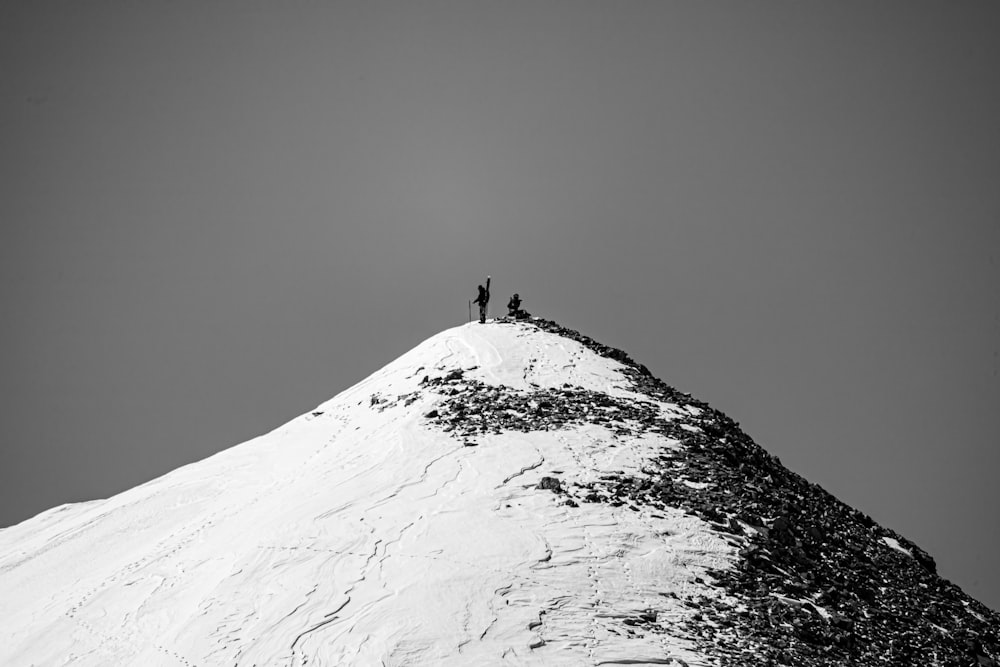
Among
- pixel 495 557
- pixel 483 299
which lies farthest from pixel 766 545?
pixel 483 299

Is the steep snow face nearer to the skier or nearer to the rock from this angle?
the rock

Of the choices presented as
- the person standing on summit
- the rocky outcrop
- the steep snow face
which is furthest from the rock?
the person standing on summit

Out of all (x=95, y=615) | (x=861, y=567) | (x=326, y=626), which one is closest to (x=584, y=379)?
(x=861, y=567)

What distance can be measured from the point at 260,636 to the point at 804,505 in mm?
16508

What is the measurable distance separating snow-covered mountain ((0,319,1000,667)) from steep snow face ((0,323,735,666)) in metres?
0.07

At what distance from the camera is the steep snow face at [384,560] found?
1557 centimetres

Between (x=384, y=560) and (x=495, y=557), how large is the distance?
9.31 feet

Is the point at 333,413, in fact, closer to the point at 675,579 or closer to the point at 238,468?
the point at 238,468

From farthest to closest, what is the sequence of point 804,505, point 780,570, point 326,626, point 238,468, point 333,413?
point 333,413, point 238,468, point 804,505, point 780,570, point 326,626

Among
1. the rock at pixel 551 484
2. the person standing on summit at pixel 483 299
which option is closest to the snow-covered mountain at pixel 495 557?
the rock at pixel 551 484

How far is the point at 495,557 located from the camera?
58.3 feet

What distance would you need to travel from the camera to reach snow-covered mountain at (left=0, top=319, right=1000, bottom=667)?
1566cm

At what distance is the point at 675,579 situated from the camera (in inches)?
672

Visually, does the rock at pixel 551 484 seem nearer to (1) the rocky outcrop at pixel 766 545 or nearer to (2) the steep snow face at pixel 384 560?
(1) the rocky outcrop at pixel 766 545
